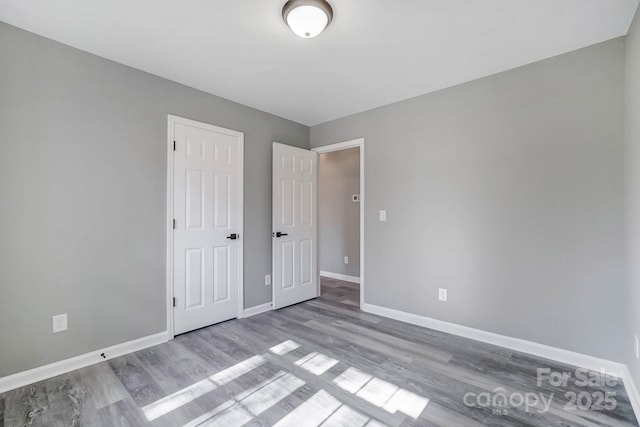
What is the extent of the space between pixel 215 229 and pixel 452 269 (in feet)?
8.16

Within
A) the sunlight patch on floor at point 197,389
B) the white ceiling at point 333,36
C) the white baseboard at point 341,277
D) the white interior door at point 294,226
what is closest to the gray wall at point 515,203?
the white ceiling at point 333,36

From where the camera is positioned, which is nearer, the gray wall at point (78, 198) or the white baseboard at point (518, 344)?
Answer: the gray wall at point (78, 198)

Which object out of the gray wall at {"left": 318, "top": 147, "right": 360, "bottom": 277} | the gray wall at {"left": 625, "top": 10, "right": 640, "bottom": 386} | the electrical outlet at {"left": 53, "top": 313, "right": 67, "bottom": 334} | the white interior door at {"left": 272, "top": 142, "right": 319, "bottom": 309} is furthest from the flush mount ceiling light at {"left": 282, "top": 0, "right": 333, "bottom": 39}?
the gray wall at {"left": 318, "top": 147, "right": 360, "bottom": 277}

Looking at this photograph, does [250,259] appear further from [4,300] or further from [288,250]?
[4,300]

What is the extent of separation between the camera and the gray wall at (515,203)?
2141mm

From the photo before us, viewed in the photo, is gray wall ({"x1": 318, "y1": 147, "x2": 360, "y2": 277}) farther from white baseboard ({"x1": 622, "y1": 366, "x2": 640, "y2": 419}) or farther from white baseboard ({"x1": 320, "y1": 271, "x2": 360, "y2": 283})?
white baseboard ({"x1": 622, "y1": 366, "x2": 640, "y2": 419})

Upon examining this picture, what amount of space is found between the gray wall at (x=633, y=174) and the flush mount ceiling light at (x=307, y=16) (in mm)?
1930

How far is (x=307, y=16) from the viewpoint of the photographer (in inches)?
69.8

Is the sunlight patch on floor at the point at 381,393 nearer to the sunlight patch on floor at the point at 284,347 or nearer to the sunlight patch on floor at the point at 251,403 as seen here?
the sunlight patch on floor at the point at 251,403

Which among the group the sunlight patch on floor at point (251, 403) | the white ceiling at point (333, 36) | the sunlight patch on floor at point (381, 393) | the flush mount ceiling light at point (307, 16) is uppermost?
the white ceiling at point (333, 36)

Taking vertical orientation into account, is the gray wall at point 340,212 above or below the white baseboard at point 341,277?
above

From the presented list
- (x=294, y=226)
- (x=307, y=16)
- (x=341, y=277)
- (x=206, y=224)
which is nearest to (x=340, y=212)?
(x=341, y=277)

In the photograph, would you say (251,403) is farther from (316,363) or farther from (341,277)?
(341,277)

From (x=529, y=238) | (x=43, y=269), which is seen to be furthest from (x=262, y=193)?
(x=529, y=238)
